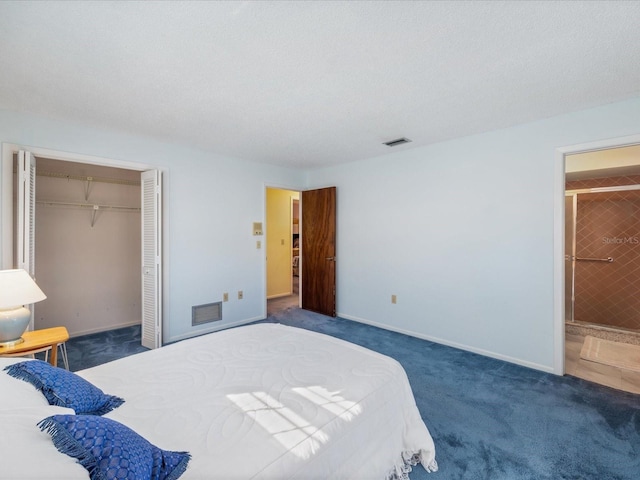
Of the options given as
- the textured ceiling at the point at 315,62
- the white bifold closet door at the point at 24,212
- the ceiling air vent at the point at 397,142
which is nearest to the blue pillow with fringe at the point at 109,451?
the textured ceiling at the point at 315,62

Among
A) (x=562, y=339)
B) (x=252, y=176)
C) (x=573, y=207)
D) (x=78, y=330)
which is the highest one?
(x=252, y=176)

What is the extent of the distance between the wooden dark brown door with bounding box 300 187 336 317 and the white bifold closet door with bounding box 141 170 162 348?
232 cm

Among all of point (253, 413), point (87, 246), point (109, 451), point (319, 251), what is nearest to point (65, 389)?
point (109, 451)

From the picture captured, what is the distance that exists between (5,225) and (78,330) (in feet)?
5.96

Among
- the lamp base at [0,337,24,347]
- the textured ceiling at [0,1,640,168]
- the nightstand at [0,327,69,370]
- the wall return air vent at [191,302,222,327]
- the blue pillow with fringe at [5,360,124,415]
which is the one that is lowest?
the wall return air vent at [191,302,222,327]

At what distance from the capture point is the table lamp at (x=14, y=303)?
2.12m

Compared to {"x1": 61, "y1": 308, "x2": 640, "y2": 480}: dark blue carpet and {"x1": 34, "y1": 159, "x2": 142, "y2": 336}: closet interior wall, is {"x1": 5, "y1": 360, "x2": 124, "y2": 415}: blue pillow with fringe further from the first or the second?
{"x1": 34, "y1": 159, "x2": 142, "y2": 336}: closet interior wall

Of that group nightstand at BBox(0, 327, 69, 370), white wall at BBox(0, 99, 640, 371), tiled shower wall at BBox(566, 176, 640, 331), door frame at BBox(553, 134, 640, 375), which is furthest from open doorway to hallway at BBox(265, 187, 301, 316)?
tiled shower wall at BBox(566, 176, 640, 331)

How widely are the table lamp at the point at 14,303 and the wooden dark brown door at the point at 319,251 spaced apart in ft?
11.1

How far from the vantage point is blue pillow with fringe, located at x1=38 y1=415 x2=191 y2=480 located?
0.78 metres

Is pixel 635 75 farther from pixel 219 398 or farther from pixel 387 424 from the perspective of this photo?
pixel 219 398

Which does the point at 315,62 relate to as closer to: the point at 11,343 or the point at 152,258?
the point at 152,258

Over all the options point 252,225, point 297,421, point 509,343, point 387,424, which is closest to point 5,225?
point 252,225

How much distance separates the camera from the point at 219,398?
1.34 m
